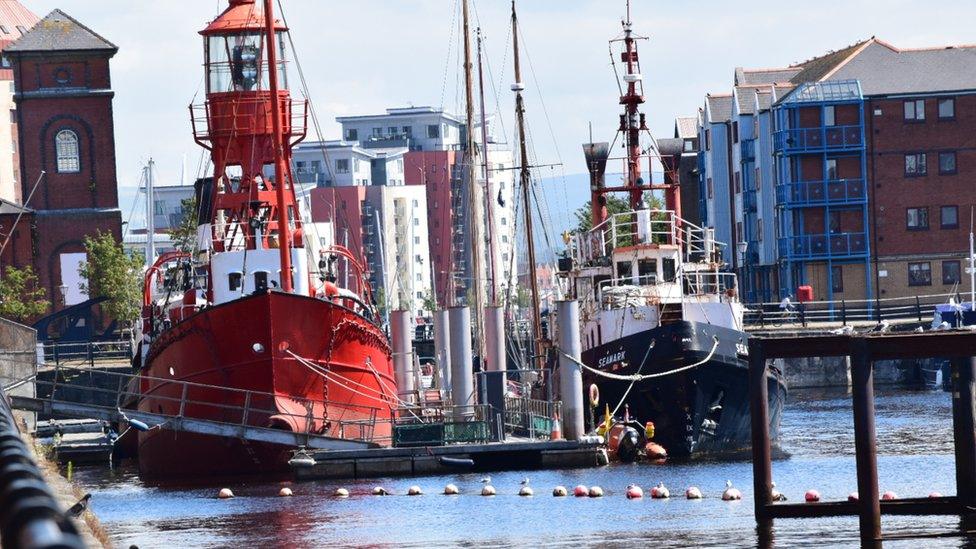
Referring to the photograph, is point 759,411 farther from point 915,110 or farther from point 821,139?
point 915,110

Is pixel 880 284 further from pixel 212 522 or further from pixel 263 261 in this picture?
pixel 212 522

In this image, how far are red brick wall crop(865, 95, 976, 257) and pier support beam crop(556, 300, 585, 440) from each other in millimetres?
53805

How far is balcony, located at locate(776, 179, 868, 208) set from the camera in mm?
89688

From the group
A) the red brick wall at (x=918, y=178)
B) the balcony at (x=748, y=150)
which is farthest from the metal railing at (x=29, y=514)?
the balcony at (x=748, y=150)

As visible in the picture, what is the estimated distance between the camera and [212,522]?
29516 mm

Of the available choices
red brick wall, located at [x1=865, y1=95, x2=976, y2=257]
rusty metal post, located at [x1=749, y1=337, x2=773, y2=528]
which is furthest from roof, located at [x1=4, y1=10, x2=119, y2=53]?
rusty metal post, located at [x1=749, y1=337, x2=773, y2=528]

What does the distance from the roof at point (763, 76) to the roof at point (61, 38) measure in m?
37.8

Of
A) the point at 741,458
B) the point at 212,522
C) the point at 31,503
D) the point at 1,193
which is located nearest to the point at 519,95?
the point at 741,458

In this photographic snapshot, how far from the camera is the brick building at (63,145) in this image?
3681 inches

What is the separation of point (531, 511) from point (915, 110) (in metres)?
65.0

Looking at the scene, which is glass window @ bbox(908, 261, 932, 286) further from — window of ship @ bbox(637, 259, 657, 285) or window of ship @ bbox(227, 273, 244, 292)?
window of ship @ bbox(227, 273, 244, 292)

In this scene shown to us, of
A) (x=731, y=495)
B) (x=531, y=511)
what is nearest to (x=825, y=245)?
(x=731, y=495)

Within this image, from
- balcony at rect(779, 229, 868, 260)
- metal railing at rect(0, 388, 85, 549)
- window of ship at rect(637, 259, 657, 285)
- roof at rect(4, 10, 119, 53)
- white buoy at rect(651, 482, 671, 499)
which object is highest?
roof at rect(4, 10, 119, 53)

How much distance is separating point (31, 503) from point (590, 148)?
46197 mm
